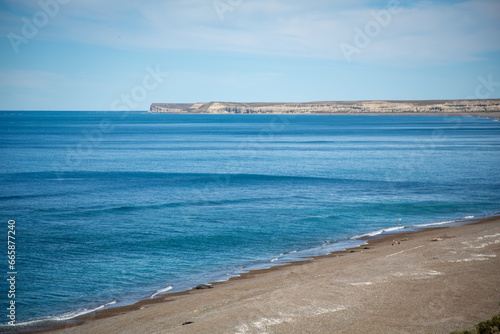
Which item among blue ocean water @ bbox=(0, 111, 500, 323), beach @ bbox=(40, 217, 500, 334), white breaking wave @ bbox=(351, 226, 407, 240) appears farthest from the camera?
white breaking wave @ bbox=(351, 226, 407, 240)

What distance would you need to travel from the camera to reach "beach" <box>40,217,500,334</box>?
14115 mm

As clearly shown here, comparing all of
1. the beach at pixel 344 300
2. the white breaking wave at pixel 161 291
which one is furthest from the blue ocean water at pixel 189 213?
the beach at pixel 344 300

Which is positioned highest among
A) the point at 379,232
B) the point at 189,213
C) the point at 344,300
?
the point at 189,213

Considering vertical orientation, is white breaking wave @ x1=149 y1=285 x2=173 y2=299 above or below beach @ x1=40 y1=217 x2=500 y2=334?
below

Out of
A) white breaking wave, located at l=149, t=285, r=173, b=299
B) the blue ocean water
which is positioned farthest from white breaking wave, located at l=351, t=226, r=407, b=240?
white breaking wave, located at l=149, t=285, r=173, b=299

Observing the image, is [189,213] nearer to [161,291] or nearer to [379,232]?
[379,232]

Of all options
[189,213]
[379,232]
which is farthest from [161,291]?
[379,232]

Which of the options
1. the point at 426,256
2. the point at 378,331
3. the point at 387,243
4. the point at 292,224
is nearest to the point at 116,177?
the point at 292,224

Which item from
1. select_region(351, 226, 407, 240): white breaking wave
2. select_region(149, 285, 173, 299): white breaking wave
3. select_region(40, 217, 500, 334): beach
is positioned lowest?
select_region(351, 226, 407, 240): white breaking wave

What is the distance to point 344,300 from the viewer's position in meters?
16.3

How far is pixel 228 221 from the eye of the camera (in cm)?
3369

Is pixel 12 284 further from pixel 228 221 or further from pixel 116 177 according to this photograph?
pixel 116 177

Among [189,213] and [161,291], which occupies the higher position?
[189,213]

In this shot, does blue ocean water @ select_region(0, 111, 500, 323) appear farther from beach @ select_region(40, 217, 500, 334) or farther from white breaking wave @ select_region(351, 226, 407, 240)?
beach @ select_region(40, 217, 500, 334)
